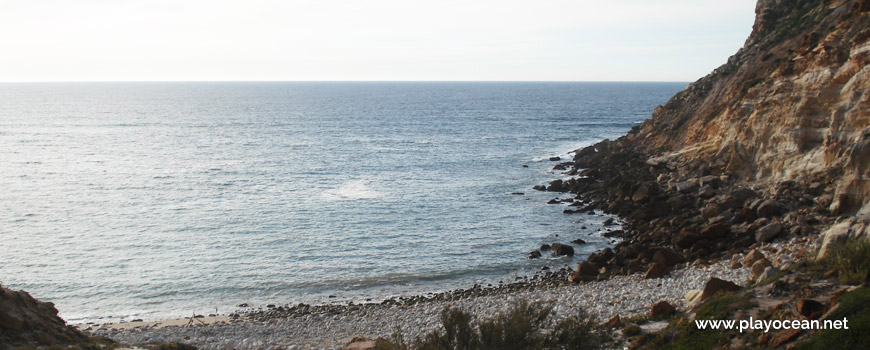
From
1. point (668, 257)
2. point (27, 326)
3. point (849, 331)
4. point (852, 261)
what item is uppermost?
point (852, 261)

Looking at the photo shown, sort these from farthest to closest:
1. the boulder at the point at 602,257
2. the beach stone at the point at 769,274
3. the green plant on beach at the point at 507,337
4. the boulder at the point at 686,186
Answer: the boulder at the point at 686,186 < the boulder at the point at 602,257 < the beach stone at the point at 769,274 < the green plant on beach at the point at 507,337

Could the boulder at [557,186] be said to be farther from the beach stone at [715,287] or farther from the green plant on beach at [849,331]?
the green plant on beach at [849,331]

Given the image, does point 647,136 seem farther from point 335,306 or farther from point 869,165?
point 335,306

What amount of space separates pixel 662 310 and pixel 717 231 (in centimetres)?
1400

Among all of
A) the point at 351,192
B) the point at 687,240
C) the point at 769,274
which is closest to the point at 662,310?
the point at 769,274

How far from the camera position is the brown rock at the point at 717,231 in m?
32.0

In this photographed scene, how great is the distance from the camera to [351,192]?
55.0 metres

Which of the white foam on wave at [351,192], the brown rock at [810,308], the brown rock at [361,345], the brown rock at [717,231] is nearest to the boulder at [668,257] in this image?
the brown rock at [717,231]

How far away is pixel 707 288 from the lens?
20.0 meters

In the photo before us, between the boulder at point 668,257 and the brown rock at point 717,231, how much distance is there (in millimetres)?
2594

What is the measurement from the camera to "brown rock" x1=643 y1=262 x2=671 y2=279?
2820cm

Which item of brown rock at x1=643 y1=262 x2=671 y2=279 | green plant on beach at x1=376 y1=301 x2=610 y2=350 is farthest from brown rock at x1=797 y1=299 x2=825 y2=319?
brown rock at x1=643 y1=262 x2=671 y2=279

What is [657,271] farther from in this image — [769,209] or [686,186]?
[686,186]

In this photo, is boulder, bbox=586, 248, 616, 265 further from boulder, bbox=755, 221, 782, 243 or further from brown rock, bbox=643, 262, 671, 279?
boulder, bbox=755, 221, 782, 243
